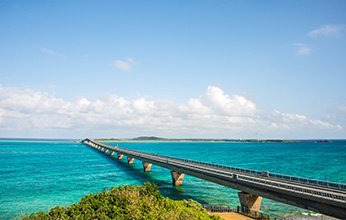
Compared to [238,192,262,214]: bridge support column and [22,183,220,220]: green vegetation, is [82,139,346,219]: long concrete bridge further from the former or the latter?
[22,183,220,220]: green vegetation

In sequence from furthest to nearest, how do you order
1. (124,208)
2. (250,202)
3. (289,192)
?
1. (250,202)
2. (289,192)
3. (124,208)

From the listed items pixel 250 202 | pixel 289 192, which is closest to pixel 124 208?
pixel 289 192

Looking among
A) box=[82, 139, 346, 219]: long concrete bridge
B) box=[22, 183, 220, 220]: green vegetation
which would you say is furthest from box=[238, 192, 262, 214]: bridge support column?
box=[22, 183, 220, 220]: green vegetation

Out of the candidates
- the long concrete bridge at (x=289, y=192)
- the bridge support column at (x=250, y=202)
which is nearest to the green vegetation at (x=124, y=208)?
the long concrete bridge at (x=289, y=192)

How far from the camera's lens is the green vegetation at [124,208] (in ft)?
70.4

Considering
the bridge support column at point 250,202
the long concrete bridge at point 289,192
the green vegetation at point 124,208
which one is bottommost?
the bridge support column at point 250,202

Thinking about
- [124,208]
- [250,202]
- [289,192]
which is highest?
[124,208]

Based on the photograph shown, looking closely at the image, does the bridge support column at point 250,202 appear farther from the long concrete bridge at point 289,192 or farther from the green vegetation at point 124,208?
the green vegetation at point 124,208

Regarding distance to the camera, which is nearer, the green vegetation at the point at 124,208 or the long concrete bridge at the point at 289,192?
the green vegetation at the point at 124,208

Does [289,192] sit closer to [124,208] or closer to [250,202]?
[250,202]

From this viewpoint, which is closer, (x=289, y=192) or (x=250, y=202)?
(x=289, y=192)

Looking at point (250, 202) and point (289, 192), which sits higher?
point (289, 192)

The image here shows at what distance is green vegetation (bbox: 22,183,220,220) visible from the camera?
21469 mm

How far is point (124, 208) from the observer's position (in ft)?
75.7
